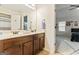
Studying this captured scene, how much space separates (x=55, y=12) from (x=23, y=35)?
688 mm

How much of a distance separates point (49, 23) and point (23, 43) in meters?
0.58

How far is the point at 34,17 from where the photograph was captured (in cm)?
189

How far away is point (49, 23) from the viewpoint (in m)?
1.82

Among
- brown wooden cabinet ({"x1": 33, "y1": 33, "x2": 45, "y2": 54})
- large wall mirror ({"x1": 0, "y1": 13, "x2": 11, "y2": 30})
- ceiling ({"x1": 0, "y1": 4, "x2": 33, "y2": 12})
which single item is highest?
ceiling ({"x1": 0, "y1": 4, "x2": 33, "y2": 12})

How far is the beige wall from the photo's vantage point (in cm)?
178

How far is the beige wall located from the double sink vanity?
0.30ft

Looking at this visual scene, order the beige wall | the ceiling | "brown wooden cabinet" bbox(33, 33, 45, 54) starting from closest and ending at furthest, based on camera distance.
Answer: the ceiling < the beige wall < "brown wooden cabinet" bbox(33, 33, 45, 54)

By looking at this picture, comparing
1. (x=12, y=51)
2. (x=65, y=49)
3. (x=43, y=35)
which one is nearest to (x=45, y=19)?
(x=43, y=35)

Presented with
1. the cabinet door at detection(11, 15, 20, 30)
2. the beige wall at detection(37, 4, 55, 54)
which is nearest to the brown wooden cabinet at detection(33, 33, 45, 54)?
the beige wall at detection(37, 4, 55, 54)

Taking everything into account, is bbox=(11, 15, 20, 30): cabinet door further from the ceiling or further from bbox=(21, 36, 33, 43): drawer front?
bbox=(21, 36, 33, 43): drawer front

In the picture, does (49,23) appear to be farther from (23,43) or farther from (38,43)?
(23,43)

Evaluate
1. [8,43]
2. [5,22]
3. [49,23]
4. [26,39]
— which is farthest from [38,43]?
[5,22]

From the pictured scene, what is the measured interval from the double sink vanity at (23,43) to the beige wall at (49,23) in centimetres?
9

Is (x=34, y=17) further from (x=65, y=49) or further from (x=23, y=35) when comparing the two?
(x=65, y=49)
